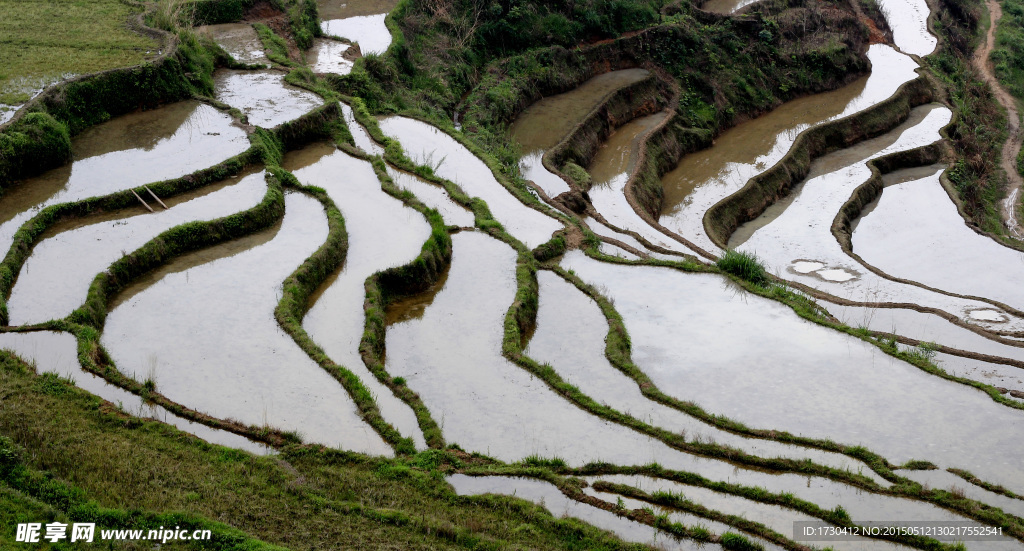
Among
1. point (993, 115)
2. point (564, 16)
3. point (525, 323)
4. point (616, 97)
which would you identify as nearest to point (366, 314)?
point (525, 323)

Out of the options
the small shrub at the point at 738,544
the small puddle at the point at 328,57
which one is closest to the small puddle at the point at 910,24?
the small puddle at the point at 328,57

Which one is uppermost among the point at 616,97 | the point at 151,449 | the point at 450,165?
the point at 616,97

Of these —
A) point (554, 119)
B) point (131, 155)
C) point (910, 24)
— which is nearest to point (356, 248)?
point (131, 155)

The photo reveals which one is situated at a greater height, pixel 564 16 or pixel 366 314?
pixel 564 16

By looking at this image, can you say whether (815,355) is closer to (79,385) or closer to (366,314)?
(366,314)

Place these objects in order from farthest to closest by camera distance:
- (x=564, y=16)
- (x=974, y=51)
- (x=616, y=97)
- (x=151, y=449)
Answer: (x=974, y=51), (x=564, y=16), (x=616, y=97), (x=151, y=449)
